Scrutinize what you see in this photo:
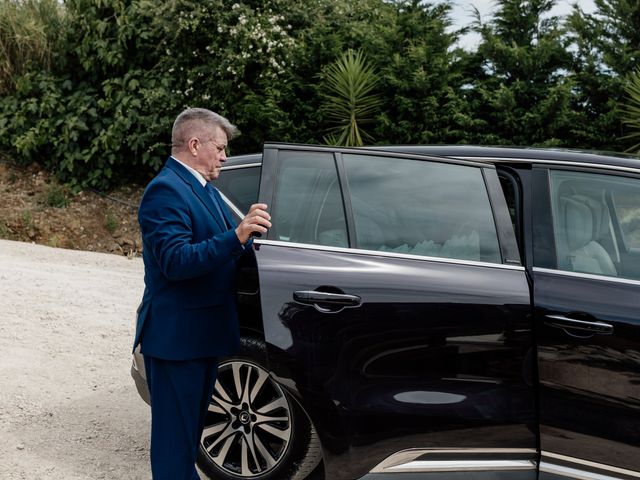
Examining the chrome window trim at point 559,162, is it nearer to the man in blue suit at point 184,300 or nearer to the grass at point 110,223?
the man in blue suit at point 184,300

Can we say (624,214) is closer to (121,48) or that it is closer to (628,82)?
(628,82)

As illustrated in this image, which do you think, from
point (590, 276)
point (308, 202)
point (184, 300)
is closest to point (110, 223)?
point (308, 202)

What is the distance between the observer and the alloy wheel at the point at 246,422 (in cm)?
368

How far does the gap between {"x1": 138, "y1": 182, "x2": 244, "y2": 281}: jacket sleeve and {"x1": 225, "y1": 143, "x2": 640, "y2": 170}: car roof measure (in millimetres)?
686

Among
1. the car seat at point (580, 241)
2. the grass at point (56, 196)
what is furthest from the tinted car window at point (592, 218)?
the grass at point (56, 196)

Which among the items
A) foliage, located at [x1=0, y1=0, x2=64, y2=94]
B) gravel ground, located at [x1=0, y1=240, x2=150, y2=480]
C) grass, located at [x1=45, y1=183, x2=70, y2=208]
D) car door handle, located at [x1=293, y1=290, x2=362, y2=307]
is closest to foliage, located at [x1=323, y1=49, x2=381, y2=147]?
gravel ground, located at [x1=0, y1=240, x2=150, y2=480]

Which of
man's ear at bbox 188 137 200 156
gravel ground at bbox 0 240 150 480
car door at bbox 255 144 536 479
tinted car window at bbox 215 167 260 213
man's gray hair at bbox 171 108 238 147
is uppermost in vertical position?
man's gray hair at bbox 171 108 238 147

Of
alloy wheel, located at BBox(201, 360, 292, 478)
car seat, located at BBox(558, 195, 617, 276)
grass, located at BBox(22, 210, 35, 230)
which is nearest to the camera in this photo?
car seat, located at BBox(558, 195, 617, 276)

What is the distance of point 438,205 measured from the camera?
3.53 meters

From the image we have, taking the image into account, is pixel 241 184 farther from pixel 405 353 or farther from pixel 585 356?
pixel 585 356

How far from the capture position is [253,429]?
3.75 meters

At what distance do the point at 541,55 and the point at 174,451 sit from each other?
411 inches

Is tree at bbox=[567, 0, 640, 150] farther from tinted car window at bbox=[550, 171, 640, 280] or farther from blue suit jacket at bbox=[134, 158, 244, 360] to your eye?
blue suit jacket at bbox=[134, 158, 244, 360]

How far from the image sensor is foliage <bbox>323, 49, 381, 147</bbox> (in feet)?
41.4
